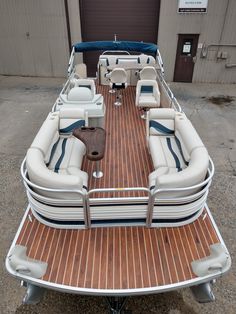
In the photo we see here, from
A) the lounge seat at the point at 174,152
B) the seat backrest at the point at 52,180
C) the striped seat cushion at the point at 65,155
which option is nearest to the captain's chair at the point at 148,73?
the lounge seat at the point at 174,152

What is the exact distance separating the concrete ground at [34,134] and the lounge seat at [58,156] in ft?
4.96

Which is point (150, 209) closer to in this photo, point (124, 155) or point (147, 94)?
→ point (124, 155)

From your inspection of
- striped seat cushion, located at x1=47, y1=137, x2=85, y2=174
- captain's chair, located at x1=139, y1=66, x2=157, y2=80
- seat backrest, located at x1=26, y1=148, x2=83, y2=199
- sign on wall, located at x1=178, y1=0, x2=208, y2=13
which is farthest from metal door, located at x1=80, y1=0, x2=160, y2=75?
seat backrest, located at x1=26, y1=148, x2=83, y2=199

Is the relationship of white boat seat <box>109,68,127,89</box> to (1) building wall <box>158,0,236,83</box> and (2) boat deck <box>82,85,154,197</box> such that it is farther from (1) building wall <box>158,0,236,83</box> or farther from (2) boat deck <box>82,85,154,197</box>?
(1) building wall <box>158,0,236,83</box>

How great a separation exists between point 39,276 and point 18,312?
1.01 metres

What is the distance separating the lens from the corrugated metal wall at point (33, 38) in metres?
12.1

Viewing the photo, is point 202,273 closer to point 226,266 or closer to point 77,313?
point 226,266

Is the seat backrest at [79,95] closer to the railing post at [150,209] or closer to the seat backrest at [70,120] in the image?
the seat backrest at [70,120]

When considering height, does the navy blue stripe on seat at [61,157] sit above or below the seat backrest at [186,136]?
below

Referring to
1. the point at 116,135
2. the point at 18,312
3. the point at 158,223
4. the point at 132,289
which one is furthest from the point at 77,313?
the point at 116,135

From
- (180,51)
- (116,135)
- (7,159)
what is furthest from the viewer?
(180,51)

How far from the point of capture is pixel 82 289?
2.93 metres

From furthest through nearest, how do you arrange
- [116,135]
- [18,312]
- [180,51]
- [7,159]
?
1. [180,51]
2. [7,159]
3. [116,135]
4. [18,312]

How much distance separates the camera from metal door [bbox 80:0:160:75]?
12.0 metres
